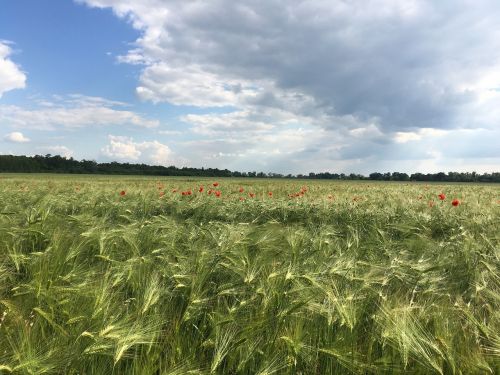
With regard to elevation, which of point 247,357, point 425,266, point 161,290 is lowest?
point 247,357

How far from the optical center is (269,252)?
3471mm

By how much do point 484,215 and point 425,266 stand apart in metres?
2.68

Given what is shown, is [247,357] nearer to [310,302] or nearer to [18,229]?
[310,302]

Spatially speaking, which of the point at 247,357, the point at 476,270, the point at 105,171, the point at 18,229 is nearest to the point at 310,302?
the point at 247,357

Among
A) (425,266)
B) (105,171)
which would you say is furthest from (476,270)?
(105,171)

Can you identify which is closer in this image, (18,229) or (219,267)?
(219,267)

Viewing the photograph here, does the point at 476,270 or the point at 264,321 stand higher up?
the point at 476,270

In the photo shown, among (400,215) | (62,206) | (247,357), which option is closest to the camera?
(247,357)

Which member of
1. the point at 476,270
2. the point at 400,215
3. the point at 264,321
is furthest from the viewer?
the point at 400,215

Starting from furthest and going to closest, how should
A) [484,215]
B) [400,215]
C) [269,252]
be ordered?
[400,215] < [484,215] < [269,252]

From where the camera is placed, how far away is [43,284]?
9.37ft

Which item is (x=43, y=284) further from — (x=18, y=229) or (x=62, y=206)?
(x=62, y=206)

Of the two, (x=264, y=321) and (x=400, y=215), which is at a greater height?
(x=400, y=215)

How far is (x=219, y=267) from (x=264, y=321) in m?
0.81
